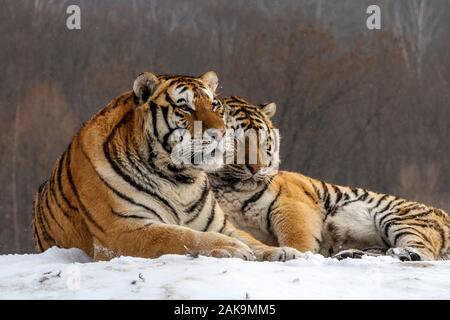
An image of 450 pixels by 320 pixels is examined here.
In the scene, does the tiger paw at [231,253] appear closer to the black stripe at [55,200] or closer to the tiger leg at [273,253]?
the tiger leg at [273,253]

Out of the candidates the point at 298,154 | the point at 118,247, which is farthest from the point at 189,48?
the point at 118,247

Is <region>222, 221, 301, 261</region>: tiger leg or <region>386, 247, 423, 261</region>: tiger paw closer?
<region>222, 221, 301, 261</region>: tiger leg

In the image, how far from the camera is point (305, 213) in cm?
511

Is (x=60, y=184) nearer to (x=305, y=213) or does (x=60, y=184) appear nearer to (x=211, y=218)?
(x=211, y=218)

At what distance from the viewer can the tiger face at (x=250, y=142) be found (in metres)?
5.08

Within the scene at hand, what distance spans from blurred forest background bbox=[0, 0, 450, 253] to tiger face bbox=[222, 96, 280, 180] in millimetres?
9665

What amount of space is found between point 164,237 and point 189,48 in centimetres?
1473

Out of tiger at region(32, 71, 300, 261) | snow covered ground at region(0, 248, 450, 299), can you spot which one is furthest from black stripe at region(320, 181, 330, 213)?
snow covered ground at region(0, 248, 450, 299)

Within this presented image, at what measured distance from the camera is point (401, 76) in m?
18.7

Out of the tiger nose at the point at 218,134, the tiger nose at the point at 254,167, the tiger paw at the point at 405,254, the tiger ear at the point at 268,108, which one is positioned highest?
the tiger nose at the point at 218,134

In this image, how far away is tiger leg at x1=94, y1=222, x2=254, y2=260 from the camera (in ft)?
11.7

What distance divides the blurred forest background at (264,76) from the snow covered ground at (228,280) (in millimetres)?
11370

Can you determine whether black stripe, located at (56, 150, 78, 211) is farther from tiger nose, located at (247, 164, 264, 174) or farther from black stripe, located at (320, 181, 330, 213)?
black stripe, located at (320, 181, 330, 213)

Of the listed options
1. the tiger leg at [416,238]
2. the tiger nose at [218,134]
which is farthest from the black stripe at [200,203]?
the tiger leg at [416,238]
